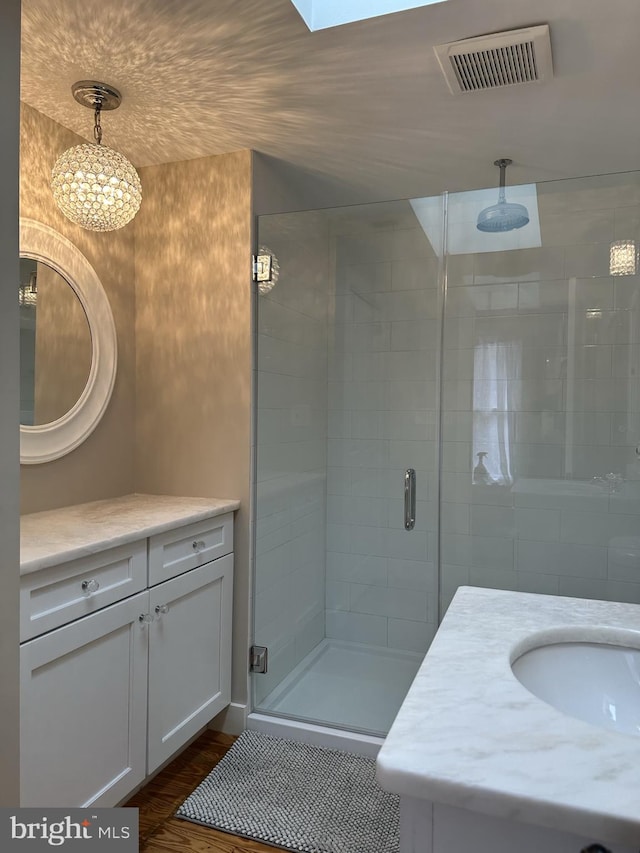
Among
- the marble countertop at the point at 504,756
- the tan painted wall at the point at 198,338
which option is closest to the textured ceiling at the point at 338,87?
the tan painted wall at the point at 198,338

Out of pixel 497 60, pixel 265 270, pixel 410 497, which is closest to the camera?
pixel 497 60

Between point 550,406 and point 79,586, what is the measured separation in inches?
70.4

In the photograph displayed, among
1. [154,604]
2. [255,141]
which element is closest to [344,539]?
[154,604]

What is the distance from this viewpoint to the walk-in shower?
230cm

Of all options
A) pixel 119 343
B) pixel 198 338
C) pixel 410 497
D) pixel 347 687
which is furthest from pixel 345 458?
pixel 119 343

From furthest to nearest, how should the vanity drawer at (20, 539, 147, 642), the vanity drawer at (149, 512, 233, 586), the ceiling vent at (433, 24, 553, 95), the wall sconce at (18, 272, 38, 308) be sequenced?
the wall sconce at (18, 272, 38, 308), the vanity drawer at (149, 512, 233, 586), the ceiling vent at (433, 24, 553, 95), the vanity drawer at (20, 539, 147, 642)

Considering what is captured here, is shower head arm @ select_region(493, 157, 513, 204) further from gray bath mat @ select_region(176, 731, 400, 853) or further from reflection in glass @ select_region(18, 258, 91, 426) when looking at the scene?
gray bath mat @ select_region(176, 731, 400, 853)

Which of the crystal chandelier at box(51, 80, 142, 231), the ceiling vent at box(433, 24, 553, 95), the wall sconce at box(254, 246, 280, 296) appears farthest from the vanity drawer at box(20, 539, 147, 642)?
the ceiling vent at box(433, 24, 553, 95)

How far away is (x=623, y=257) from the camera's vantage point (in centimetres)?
225

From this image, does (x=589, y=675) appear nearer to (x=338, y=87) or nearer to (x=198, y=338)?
(x=338, y=87)

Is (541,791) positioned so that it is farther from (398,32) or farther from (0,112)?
(398,32)

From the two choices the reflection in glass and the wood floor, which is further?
the reflection in glass

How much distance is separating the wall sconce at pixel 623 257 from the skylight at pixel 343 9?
46.1 inches

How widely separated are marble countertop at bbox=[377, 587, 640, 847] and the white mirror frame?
167 cm
